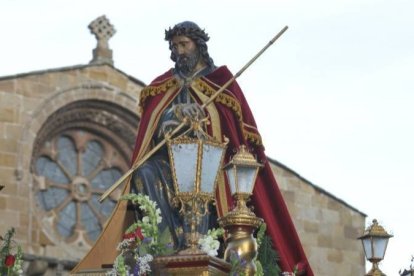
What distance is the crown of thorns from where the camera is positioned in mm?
22062

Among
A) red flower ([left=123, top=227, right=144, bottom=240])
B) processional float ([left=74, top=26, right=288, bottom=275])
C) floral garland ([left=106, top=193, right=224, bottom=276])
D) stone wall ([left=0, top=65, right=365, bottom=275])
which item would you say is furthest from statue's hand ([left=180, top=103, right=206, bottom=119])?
stone wall ([left=0, top=65, right=365, bottom=275])

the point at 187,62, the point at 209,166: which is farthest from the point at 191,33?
the point at 209,166

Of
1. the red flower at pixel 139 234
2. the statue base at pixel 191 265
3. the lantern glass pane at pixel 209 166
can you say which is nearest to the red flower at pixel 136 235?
the red flower at pixel 139 234

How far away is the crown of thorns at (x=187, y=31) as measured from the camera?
22.1m

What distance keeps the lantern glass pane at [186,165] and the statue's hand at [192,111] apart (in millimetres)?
2674

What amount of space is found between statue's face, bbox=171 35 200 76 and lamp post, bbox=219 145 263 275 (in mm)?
3272

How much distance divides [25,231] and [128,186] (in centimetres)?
1181

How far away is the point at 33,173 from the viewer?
114 feet

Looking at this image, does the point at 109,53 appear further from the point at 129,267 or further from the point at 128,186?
the point at 129,267

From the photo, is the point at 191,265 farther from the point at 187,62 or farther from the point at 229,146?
the point at 187,62

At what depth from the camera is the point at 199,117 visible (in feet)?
71.1

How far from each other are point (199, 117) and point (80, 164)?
46.3ft

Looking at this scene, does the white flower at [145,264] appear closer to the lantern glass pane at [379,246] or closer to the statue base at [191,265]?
the statue base at [191,265]

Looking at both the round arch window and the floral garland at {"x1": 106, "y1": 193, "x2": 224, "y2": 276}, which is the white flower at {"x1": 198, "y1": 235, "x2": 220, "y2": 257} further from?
the round arch window
